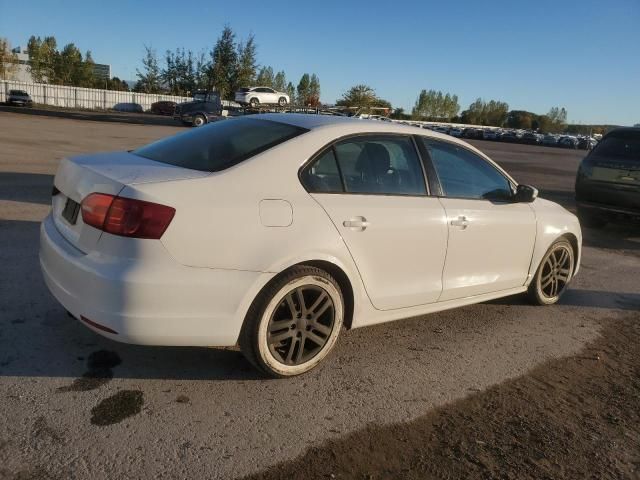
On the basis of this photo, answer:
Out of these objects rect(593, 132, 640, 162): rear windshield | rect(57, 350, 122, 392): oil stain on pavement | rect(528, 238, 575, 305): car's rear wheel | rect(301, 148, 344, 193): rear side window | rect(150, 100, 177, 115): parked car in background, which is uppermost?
rect(593, 132, 640, 162): rear windshield

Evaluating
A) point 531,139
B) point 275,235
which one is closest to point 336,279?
point 275,235

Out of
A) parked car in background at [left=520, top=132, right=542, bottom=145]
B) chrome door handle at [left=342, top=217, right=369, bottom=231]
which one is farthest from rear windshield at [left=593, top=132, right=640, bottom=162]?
parked car in background at [left=520, top=132, right=542, bottom=145]

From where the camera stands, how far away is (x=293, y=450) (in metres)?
2.72

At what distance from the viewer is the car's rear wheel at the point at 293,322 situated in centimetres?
317

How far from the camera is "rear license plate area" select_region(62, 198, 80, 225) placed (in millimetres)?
3148

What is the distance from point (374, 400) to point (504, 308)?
90.2 inches

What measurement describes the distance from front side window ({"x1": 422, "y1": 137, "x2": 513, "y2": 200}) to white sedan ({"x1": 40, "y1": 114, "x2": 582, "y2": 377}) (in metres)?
0.01

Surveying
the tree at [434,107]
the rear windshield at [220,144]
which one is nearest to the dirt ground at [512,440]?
the rear windshield at [220,144]

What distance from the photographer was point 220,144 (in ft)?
11.8

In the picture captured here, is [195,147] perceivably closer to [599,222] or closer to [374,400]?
[374,400]

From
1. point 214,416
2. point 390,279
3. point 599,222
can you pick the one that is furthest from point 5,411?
point 599,222

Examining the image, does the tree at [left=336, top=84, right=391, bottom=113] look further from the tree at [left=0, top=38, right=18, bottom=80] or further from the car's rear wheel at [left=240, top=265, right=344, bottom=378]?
the tree at [left=0, top=38, right=18, bottom=80]

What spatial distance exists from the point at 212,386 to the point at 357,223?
4.23 ft

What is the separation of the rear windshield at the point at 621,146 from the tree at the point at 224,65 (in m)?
56.7
